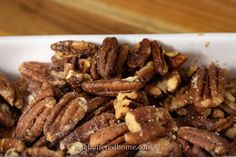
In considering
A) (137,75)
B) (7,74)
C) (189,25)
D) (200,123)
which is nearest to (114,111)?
(137,75)

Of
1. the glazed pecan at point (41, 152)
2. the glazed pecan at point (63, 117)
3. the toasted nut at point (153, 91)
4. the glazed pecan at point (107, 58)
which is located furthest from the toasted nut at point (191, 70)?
the glazed pecan at point (41, 152)

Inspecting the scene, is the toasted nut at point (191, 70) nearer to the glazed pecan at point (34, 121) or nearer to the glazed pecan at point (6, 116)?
the glazed pecan at point (34, 121)

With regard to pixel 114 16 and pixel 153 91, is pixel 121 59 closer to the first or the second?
pixel 153 91

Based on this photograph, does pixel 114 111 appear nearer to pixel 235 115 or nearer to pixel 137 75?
pixel 137 75

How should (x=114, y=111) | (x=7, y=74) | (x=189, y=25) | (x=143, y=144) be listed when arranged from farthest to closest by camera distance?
(x=189, y=25)
(x=7, y=74)
(x=114, y=111)
(x=143, y=144)

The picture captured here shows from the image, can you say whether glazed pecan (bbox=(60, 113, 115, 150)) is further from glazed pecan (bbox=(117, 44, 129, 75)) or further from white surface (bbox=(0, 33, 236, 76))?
white surface (bbox=(0, 33, 236, 76))

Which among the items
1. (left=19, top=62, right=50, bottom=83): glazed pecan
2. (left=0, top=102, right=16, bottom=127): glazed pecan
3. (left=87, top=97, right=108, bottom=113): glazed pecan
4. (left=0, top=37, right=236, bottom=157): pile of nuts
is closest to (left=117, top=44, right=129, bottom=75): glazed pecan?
(left=0, top=37, right=236, bottom=157): pile of nuts
